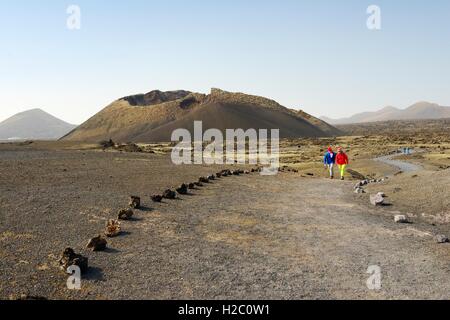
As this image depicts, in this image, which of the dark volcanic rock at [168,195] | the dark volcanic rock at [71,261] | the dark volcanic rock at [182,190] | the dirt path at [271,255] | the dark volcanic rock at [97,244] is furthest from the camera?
the dark volcanic rock at [182,190]

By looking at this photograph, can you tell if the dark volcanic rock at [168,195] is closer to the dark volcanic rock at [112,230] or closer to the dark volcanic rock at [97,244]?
the dark volcanic rock at [112,230]

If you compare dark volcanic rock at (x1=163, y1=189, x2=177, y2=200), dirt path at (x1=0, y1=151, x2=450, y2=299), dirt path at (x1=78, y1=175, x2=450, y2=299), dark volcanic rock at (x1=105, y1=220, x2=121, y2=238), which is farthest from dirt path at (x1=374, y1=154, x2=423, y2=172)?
dark volcanic rock at (x1=105, y1=220, x2=121, y2=238)

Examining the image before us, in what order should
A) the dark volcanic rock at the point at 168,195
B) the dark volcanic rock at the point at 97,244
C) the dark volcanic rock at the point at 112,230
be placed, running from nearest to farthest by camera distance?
the dark volcanic rock at the point at 97,244
the dark volcanic rock at the point at 112,230
the dark volcanic rock at the point at 168,195

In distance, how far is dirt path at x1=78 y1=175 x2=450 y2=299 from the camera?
33.3ft

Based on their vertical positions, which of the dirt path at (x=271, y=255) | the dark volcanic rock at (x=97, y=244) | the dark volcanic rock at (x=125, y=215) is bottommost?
the dirt path at (x=271, y=255)

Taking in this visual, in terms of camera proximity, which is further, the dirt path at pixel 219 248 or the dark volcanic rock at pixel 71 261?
the dark volcanic rock at pixel 71 261

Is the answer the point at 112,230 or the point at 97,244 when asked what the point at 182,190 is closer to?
the point at 112,230

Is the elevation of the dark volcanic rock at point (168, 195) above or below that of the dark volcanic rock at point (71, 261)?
above

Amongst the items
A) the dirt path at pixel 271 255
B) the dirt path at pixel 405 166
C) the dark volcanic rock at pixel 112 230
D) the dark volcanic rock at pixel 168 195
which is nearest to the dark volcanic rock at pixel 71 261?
the dirt path at pixel 271 255

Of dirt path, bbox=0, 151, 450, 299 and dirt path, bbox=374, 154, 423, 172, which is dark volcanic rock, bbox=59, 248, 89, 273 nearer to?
dirt path, bbox=0, 151, 450, 299

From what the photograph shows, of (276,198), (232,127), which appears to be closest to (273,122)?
(232,127)

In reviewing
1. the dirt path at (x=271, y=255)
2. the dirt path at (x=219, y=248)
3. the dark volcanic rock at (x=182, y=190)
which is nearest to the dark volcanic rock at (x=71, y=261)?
the dirt path at (x=219, y=248)

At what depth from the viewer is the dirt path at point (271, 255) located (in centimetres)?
1015
